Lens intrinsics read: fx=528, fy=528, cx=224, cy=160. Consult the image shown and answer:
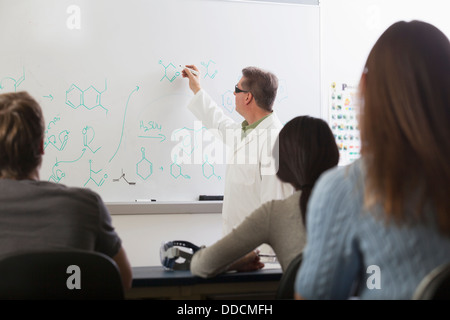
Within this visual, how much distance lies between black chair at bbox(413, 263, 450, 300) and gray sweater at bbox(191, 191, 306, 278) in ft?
2.33

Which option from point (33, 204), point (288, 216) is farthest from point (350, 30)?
point (33, 204)

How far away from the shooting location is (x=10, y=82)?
2.96 metres

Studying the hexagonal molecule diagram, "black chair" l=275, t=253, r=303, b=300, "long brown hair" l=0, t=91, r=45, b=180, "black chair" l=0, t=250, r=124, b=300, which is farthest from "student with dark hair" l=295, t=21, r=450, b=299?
the hexagonal molecule diagram

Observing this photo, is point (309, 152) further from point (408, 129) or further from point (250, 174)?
point (250, 174)

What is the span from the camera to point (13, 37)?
296 centimetres

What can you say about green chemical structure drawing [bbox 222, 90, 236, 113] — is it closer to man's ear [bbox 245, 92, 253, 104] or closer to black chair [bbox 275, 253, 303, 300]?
man's ear [bbox 245, 92, 253, 104]

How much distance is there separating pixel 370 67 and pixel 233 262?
3.05 ft

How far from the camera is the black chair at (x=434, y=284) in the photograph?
898 mm

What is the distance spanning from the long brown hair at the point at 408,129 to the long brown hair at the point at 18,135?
949 millimetres

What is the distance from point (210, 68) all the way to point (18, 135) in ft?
6.43

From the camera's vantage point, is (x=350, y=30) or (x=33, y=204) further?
(x=350, y=30)

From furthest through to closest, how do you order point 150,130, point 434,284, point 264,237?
point 150,130
point 264,237
point 434,284

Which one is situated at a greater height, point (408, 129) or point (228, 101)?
point (228, 101)

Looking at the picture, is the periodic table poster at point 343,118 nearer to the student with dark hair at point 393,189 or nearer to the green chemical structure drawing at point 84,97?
the green chemical structure drawing at point 84,97
